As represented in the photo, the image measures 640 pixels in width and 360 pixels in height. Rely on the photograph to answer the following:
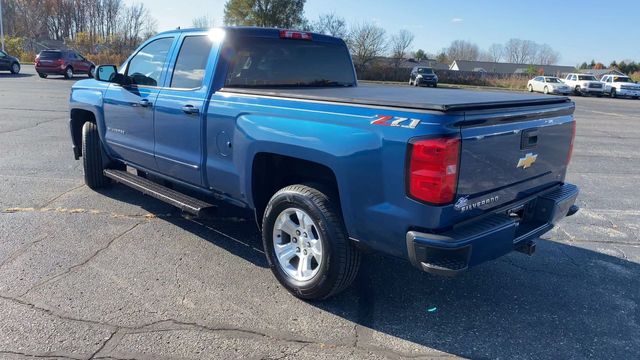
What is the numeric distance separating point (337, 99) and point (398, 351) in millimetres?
1641

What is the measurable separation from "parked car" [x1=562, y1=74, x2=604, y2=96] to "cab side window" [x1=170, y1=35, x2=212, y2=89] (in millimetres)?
42217

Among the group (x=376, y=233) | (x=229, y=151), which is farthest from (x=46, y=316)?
(x=376, y=233)

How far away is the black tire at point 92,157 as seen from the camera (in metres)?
5.90

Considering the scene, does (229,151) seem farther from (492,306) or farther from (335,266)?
(492,306)

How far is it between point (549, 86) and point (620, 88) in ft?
18.0

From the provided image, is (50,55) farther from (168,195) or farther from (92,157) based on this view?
(168,195)

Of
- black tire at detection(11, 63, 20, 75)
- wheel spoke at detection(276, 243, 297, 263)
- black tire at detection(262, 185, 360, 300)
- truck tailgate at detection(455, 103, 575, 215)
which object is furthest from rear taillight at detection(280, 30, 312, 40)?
black tire at detection(11, 63, 20, 75)

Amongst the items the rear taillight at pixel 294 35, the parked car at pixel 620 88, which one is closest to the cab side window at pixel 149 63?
the rear taillight at pixel 294 35

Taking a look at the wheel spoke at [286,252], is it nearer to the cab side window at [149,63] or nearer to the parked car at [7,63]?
the cab side window at [149,63]

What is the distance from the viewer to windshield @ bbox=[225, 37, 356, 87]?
431cm

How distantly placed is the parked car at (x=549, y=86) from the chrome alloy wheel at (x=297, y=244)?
3984 cm

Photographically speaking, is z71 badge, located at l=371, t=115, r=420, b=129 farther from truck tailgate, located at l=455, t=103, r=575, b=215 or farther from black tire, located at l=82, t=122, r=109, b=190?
black tire, located at l=82, t=122, r=109, b=190

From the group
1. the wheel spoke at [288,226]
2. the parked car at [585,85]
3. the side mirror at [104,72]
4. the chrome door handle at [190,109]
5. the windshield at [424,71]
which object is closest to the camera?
the wheel spoke at [288,226]

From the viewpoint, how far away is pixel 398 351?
3025 mm
